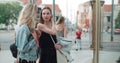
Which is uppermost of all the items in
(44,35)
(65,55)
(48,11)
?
(48,11)

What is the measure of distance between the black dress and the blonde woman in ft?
0.58

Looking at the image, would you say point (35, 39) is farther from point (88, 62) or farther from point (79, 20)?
point (79, 20)

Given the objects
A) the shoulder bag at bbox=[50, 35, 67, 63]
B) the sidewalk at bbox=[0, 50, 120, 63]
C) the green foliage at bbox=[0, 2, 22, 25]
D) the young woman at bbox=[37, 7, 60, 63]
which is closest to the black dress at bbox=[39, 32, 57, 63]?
the young woman at bbox=[37, 7, 60, 63]

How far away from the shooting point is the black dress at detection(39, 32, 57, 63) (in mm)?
3773

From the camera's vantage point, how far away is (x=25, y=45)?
155 inches

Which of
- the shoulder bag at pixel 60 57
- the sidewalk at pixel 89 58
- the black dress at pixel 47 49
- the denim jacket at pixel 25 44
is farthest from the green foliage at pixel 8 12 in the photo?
the black dress at pixel 47 49

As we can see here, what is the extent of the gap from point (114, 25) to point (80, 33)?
1.40m

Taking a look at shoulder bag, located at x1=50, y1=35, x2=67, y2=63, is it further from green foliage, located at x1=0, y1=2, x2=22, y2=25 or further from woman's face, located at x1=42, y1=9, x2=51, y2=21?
green foliage, located at x1=0, y1=2, x2=22, y2=25

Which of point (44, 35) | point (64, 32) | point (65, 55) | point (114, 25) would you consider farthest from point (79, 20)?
point (44, 35)

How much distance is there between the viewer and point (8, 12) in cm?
1077

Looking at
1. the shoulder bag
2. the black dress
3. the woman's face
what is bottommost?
the shoulder bag

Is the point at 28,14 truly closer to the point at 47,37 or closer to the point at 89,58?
the point at 47,37

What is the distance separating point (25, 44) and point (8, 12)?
6953 millimetres

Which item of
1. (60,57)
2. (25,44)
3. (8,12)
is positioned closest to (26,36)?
(25,44)
